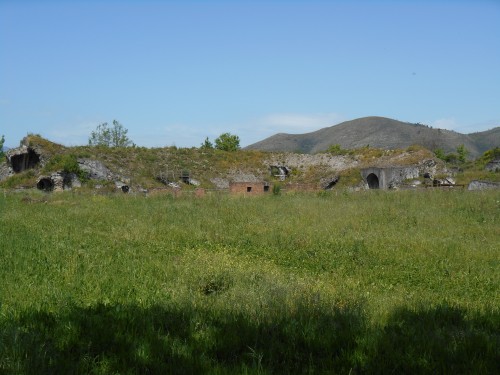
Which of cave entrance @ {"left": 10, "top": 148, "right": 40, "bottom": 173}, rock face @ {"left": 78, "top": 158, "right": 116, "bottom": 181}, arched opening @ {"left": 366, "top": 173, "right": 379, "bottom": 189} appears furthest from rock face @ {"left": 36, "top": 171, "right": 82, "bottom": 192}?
arched opening @ {"left": 366, "top": 173, "right": 379, "bottom": 189}

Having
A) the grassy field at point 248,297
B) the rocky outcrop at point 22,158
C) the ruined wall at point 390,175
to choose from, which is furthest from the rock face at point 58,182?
the grassy field at point 248,297

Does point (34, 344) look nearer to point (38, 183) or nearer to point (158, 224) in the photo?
point (158, 224)

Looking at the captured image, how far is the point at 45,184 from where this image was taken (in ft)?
106

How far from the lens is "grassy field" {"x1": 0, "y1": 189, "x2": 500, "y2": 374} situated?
11.6 ft

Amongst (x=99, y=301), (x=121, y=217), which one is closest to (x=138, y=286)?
(x=99, y=301)

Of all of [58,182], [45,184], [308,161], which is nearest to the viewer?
[58,182]

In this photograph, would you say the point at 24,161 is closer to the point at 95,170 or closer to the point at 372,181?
the point at 95,170

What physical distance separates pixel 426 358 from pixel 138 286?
11.5ft

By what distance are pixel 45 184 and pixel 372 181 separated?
23.3 m

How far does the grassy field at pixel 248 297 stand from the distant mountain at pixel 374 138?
115369 millimetres

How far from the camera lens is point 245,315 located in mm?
4477

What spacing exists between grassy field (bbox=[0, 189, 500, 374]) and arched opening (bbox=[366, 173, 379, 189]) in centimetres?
2085

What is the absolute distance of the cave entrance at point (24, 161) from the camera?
115ft

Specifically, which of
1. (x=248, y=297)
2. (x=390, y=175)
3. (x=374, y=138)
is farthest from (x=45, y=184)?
(x=374, y=138)
